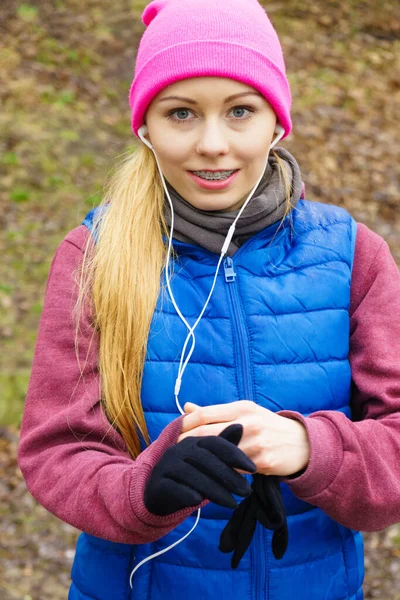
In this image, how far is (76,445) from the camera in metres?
2.02

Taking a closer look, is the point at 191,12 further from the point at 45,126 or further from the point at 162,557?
the point at 45,126

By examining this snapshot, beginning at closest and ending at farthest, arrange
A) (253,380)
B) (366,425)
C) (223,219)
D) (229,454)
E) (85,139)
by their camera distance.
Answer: (229,454) → (366,425) → (253,380) → (223,219) → (85,139)


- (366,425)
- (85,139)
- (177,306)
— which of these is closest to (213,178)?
(177,306)

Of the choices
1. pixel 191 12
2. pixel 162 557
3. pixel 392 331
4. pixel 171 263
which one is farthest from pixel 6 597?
pixel 191 12

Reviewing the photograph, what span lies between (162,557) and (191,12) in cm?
154

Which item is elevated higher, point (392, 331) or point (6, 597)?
point (392, 331)

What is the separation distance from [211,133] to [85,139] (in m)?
5.23

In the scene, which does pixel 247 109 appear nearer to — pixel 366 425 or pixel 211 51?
pixel 211 51

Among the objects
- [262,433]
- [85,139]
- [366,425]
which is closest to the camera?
[262,433]

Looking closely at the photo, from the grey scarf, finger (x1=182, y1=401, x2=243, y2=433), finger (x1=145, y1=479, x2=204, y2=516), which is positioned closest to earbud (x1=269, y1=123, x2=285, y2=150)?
the grey scarf

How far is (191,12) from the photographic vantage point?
84.2 inches

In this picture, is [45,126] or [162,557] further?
[45,126]

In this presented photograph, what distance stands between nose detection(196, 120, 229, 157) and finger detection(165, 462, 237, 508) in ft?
2.75

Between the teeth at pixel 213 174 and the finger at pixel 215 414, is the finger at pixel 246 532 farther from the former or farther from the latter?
the teeth at pixel 213 174
